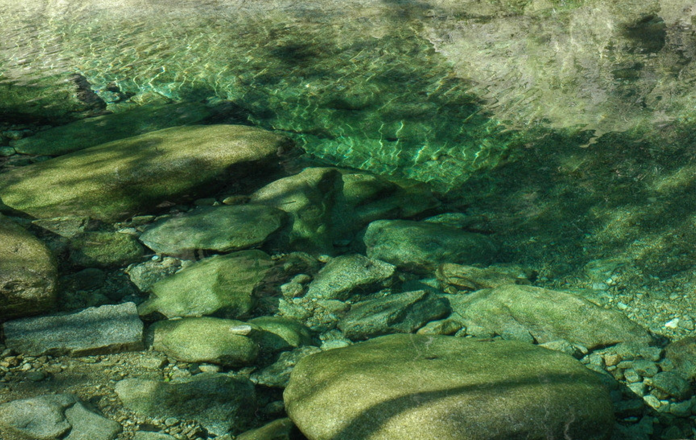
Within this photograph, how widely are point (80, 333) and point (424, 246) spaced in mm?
2321

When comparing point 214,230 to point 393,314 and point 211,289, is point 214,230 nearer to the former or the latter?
point 211,289

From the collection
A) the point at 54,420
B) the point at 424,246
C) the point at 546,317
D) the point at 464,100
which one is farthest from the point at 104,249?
the point at 464,100

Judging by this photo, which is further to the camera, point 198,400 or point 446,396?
point 198,400

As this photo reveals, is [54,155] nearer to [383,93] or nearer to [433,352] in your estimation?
[383,93]

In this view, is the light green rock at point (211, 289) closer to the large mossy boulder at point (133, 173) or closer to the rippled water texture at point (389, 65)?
the large mossy boulder at point (133, 173)

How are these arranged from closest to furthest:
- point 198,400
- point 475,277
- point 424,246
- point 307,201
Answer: point 198,400 < point 475,277 < point 424,246 < point 307,201

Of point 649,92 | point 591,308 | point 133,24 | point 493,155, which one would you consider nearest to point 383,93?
point 493,155

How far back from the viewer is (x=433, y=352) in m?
2.77

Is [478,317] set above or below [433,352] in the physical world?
below

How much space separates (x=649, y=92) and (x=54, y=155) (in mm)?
5950

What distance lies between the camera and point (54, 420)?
7.63 ft

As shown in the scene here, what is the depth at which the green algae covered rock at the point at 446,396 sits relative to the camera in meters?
2.22

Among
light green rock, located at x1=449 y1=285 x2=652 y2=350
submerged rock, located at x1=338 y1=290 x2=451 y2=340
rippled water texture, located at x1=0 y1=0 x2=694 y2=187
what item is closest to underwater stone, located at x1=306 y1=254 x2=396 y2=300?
submerged rock, located at x1=338 y1=290 x2=451 y2=340

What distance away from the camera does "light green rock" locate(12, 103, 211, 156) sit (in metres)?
5.14
